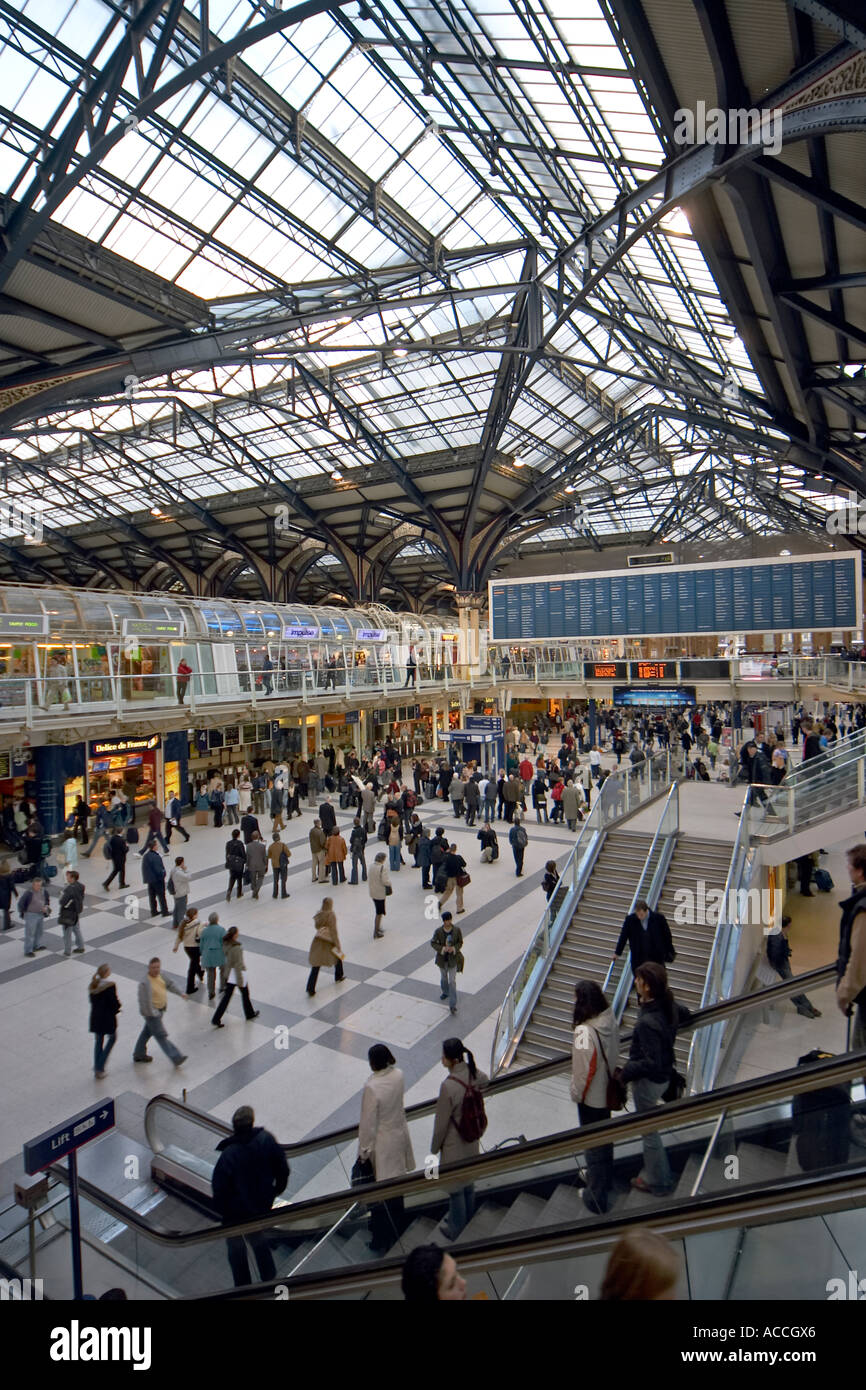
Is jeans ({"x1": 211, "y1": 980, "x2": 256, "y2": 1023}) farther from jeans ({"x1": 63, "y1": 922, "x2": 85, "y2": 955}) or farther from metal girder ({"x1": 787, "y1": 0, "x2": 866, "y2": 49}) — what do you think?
metal girder ({"x1": 787, "y1": 0, "x2": 866, "y2": 49})

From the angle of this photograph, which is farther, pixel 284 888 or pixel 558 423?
pixel 558 423

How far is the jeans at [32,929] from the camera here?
1129 cm

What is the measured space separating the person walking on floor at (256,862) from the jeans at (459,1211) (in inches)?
386

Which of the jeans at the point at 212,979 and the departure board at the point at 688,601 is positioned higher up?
the departure board at the point at 688,601

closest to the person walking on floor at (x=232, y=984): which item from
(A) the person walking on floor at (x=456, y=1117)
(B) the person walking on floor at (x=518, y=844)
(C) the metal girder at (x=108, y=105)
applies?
(A) the person walking on floor at (x=456, y=1117)

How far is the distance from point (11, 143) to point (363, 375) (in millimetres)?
15880

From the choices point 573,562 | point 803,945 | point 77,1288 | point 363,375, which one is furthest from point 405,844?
point 573,562

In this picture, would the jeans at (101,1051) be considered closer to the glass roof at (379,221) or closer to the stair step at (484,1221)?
the stair step at (484,1221)

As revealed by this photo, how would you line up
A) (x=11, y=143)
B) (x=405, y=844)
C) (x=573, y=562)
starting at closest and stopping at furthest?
(x=11, y=143), (x=405, y=844), (x=573, y=562)
